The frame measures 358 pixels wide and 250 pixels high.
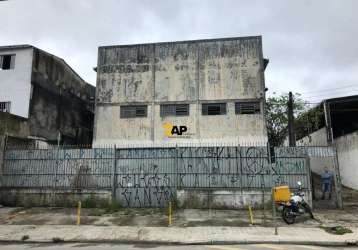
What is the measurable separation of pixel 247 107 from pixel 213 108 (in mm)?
2143

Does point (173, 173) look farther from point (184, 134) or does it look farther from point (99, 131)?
point (99, 131)

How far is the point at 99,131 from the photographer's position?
20953mm

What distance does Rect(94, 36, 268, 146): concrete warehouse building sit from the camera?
20.1 metres

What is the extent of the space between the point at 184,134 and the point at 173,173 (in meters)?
5.80

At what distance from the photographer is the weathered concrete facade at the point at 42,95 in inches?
750

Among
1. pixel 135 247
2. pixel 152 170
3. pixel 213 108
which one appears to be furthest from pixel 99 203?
pixel 213 108

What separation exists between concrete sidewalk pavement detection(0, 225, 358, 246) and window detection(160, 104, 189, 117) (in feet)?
33.9

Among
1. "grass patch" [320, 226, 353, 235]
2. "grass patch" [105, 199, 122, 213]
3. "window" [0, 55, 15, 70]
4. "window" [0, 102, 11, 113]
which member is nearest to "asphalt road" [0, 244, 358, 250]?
"grass patch" [320, 226, 353, 235]

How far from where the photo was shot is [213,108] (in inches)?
805

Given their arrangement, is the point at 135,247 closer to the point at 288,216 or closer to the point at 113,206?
the point at 113,206

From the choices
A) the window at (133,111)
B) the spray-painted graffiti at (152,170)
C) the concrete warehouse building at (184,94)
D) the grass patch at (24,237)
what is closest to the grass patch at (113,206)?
the spray-painted graffiti at (152,170)

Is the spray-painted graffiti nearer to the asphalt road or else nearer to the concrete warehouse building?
the concrete warehouse building

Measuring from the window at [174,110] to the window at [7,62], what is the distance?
960cm

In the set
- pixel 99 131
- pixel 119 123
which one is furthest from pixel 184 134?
pixel 99 131
